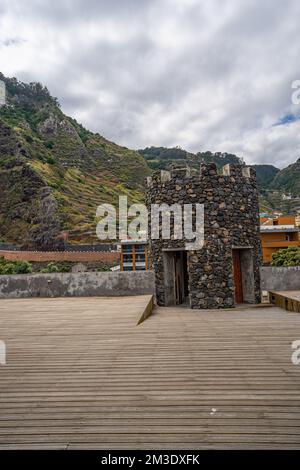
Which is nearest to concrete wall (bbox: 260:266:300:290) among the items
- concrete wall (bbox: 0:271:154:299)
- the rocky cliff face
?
concrete wall (bbox: 0:271:154:299)

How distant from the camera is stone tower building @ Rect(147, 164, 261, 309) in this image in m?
8.37

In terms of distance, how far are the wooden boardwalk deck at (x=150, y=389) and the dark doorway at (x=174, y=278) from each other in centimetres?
463

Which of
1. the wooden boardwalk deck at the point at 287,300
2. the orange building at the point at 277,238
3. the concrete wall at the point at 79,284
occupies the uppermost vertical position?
the orange building at the point at 277,238

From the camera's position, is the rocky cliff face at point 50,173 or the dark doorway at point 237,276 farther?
the rocky cliff face at point 50,173

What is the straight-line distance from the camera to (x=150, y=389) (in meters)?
2.54

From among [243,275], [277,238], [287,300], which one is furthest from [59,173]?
[287,300]

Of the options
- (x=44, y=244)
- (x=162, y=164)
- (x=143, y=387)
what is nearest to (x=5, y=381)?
(x=143, y=387)

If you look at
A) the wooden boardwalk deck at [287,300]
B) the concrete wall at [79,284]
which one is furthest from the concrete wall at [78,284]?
the wooden boardwalk deck at [287,300]

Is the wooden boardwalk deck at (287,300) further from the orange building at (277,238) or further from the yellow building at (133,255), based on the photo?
the yellow building at (133,255)

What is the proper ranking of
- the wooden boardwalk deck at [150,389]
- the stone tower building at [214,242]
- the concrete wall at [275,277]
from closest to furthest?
the wooden boardwalk deck at [150,389] → the stone tower building at [214,242] → the concrete wall at [275,277]

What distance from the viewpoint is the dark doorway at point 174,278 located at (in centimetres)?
922

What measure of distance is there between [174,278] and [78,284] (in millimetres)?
2976

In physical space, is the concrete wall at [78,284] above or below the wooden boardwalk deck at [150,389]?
above

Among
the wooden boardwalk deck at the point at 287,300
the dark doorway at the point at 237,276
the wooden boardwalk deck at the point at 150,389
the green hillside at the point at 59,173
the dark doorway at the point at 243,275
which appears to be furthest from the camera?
the green hillside at the point at 59,173
